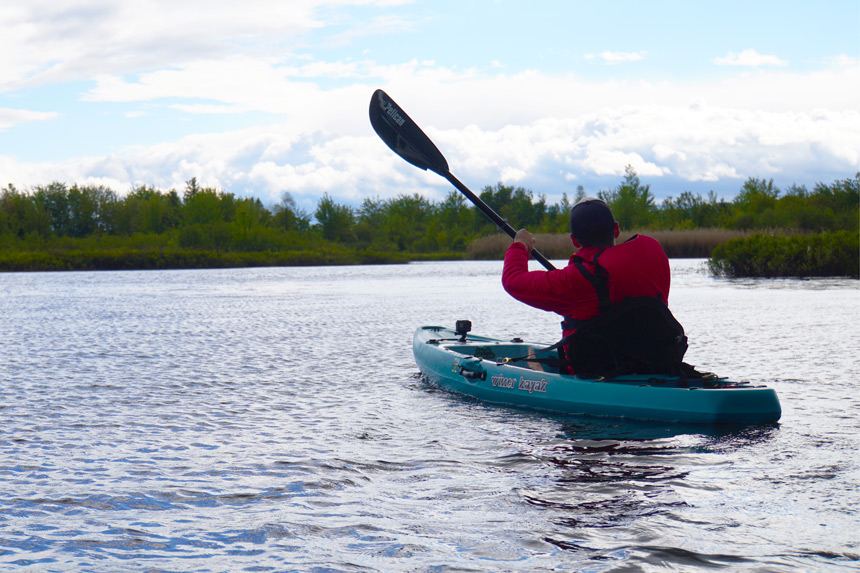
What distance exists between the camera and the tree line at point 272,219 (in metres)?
62.7

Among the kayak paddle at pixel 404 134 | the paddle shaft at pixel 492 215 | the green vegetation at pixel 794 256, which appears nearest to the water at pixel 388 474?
the paddle shaft at pixel 492 215

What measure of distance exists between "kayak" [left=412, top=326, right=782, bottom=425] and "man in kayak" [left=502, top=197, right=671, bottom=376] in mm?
625

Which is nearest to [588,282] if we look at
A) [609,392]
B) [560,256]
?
[609,392]

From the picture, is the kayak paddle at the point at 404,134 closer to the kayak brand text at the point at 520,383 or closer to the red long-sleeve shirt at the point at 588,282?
the kayak brand text at the point at 520,383

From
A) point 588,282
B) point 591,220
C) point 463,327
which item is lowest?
point 463,327

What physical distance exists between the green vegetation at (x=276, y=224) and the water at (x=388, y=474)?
34.1m

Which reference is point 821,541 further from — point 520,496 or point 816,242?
point 816,242

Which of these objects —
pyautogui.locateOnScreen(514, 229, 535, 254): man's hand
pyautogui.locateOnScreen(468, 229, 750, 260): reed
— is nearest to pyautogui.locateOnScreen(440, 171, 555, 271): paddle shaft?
pyautogui.locateOnScreen(514, 229, 535, 254): man's hand

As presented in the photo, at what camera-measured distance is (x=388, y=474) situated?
4676 mm

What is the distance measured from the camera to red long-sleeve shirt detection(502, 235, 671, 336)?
18.3ft

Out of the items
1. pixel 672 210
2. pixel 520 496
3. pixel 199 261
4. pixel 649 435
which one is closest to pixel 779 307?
pixel 649 435

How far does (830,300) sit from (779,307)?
1991 mm

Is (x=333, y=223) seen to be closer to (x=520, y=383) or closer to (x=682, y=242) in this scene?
(x=682, y=242)

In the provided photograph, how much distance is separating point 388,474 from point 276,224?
73.9m
